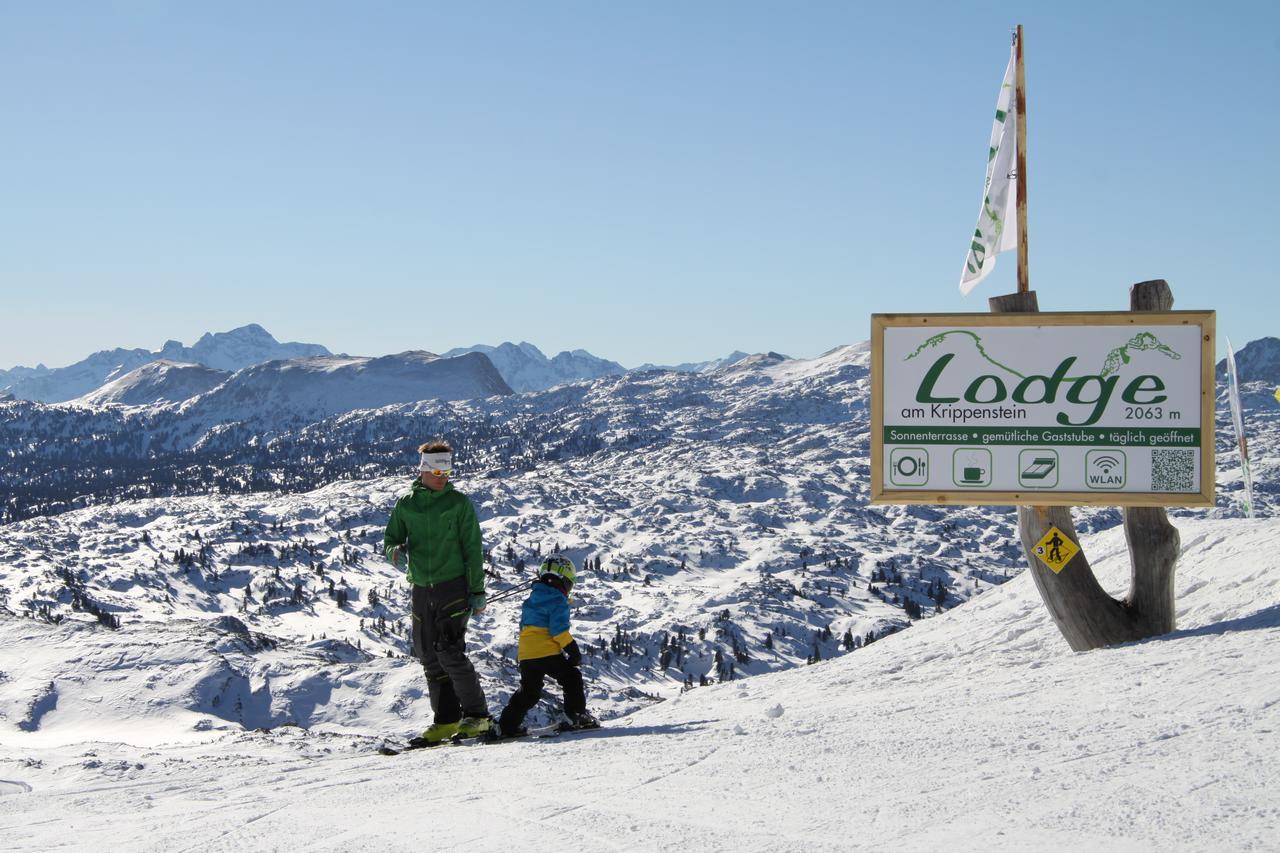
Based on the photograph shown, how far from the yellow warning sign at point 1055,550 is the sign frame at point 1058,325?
0.50 metres

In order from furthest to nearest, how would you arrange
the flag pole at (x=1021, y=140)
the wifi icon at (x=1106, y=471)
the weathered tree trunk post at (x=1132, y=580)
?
the flag pole at (x=1021, y=140) → the weathered tree trunk post at (x=1132, y=580) → the wifi icon at (x=1106, y=471)

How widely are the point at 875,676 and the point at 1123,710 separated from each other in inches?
216

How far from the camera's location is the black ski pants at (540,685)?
9875 millimetres

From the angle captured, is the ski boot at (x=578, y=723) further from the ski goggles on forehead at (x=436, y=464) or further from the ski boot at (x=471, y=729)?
the ski goggles on forehead at (x=436, y=464)

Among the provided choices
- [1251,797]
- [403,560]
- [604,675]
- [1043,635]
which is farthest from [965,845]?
[604,675]

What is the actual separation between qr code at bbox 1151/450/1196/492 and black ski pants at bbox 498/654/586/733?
6.31 m

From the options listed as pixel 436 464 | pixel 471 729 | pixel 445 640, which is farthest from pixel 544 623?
pixel 436 464

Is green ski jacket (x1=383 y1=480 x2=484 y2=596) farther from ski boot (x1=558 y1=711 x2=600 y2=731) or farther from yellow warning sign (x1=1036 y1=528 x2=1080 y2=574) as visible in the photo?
yellow warning sign (x1=1036 y1=528 x2=1080 y2=574)

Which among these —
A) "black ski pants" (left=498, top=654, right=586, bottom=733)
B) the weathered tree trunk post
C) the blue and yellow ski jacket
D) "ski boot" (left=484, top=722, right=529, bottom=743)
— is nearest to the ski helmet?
the blue and yellow ski jacket

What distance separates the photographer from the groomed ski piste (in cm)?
527

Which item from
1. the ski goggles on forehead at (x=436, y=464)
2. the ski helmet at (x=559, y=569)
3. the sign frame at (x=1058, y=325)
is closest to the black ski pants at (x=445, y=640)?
the ski helmet at (x=559, y=569)

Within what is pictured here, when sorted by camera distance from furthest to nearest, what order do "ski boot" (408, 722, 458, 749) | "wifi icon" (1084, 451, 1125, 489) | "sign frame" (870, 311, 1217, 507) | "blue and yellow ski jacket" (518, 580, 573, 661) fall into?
"wifi icon" (1084, 451, 1125, 489)
"sign frame" (870, 311, 1217, 507)
"ski boot" (408, 722, 458, 749)
"blue and yellow ski jacket" (518, 580, 573, 661)

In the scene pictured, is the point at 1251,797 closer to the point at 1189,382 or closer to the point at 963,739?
the point at 963,739

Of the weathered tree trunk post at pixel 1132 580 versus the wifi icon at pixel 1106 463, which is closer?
the wifi icon at pixel 1106 463
